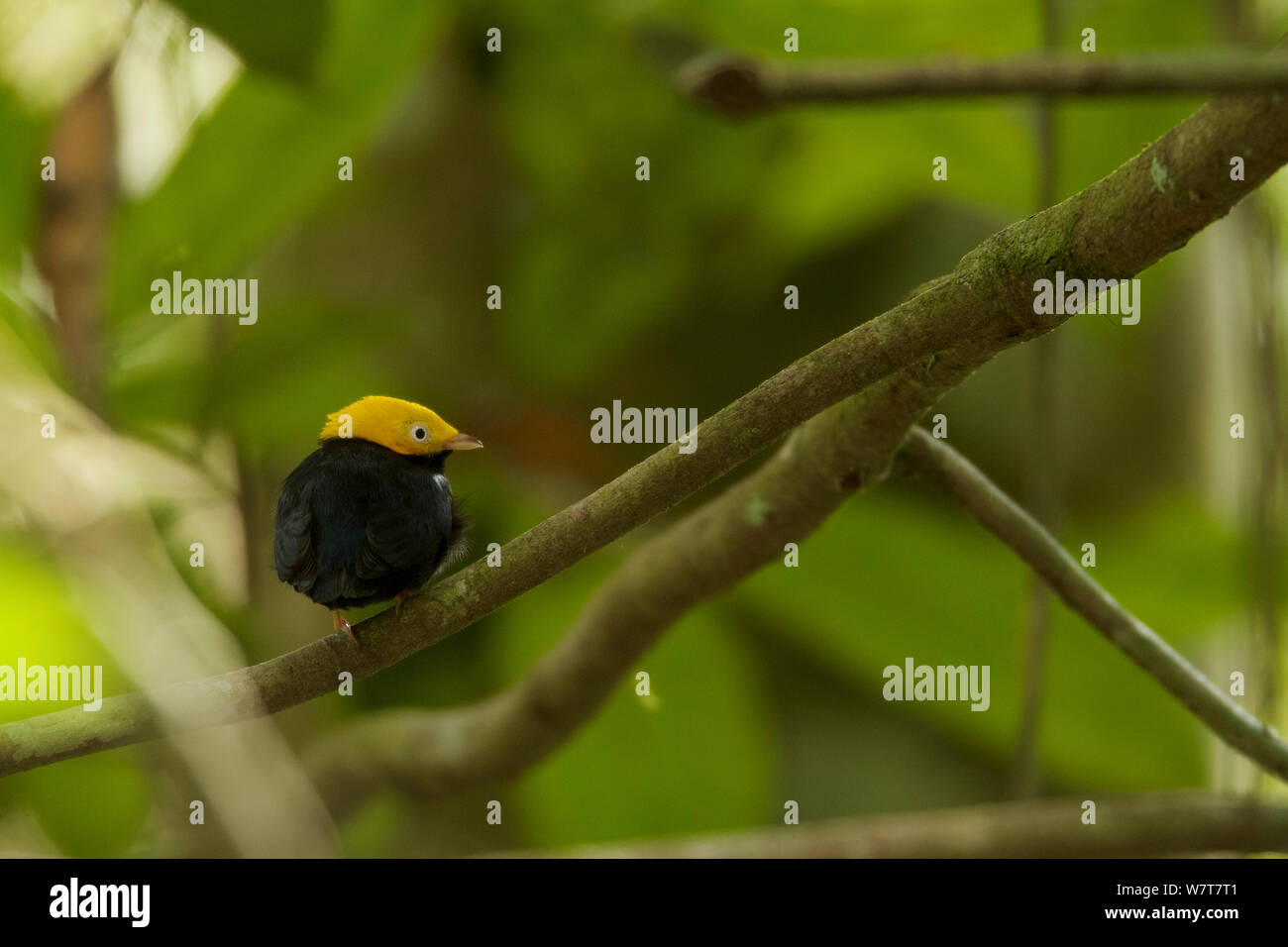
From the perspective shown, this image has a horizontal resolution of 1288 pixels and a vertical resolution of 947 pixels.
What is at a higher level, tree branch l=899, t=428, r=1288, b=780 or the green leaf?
the green leaf

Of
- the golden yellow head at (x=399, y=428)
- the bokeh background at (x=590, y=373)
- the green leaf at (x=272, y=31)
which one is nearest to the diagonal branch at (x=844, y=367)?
the bokeh background at (x=590, y=373)

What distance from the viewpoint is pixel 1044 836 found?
3.96ft

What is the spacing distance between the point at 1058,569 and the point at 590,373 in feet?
3.60

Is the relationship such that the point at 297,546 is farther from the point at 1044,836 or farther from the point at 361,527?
the point at 1044,836

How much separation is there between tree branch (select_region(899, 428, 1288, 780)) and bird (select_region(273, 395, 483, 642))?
0.35 m

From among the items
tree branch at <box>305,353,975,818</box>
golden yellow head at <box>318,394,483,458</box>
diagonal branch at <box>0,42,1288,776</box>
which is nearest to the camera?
diagonal branch at <box>0,42,1288,776</box>

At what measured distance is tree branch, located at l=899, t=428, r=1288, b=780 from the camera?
2.61ft

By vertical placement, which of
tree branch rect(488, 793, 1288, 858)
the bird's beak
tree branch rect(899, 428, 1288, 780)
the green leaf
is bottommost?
tree branch rect(488, 793, 1288, 858)

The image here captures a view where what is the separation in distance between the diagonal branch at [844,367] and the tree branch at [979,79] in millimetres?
81

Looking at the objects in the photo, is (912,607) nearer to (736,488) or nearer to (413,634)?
(736,488)

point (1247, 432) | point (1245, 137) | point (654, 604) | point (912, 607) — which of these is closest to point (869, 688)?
point (912, 607)

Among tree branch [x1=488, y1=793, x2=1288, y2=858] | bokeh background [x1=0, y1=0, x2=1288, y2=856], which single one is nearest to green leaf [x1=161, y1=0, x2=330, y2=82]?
bokeh background [x1=0, y1=0, x2=1288, y2=856]

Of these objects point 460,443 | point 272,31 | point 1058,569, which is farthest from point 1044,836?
point 272,31

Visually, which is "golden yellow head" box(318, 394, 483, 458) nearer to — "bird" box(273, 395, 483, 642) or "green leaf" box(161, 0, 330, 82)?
"bird" box(273, 395, 483, 642)
